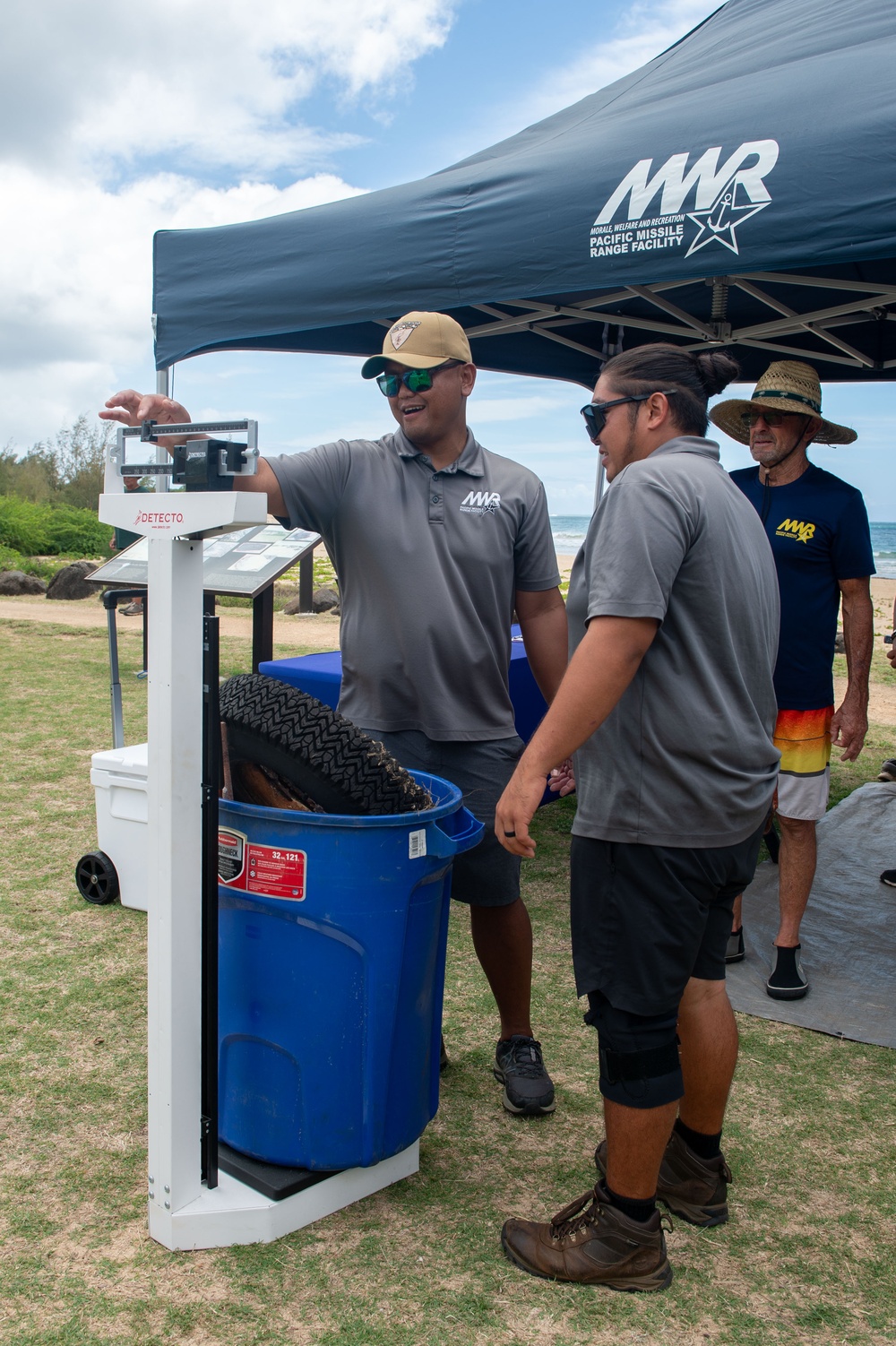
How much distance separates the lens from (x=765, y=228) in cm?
288

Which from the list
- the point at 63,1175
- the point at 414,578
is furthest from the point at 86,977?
the point at 414,578

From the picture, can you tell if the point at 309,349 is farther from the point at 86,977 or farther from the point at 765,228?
the point at 86,977

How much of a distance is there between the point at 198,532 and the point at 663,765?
3.12 ft

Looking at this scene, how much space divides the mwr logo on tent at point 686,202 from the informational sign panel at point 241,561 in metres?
2.45

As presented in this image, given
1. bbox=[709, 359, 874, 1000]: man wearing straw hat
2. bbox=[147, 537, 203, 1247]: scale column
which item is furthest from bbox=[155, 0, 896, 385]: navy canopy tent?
bbox=[147, 537, 203, 1247]: scale column

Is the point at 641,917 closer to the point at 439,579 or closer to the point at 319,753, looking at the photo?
the point at 319,753

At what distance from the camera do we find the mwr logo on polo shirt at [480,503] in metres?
2.55

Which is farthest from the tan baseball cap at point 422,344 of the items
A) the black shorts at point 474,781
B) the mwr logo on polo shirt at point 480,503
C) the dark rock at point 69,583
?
the dark rock at point 69,583

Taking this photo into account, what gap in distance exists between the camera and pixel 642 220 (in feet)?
10.2

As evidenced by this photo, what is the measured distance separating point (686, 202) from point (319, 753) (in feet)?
6.79

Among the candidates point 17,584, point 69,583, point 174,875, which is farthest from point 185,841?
point 17,584

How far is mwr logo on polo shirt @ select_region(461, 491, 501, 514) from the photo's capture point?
8.36 ft

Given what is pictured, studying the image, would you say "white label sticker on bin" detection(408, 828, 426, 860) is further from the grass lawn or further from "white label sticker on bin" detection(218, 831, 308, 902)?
the grass lawn

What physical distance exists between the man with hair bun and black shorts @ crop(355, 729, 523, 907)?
24.0 inches
